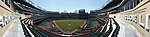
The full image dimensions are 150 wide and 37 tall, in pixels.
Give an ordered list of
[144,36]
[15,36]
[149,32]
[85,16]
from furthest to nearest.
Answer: [85,16] → [144,36] → [149,32] → [15,36]

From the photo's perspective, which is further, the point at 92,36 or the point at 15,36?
the point at 92,36

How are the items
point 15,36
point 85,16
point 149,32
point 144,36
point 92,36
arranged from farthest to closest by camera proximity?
point 85,16 < point 92,36 < point 144,36 < point 149,32 < point 15,36

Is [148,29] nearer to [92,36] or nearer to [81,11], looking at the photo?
[92,36]

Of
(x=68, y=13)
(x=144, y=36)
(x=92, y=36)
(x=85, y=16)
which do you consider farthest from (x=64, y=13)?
(x=144, y=36)

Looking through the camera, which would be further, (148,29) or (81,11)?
(81,11)

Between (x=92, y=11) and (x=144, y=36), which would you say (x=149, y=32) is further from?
(x=92, y=11)

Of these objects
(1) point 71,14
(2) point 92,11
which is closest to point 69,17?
(1) point 71,14

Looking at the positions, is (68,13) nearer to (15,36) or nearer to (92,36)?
(92,36)

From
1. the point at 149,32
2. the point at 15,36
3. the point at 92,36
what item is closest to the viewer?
the point at 15,36

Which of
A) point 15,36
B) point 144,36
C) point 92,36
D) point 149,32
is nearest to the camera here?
point 15,36
